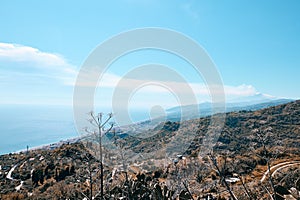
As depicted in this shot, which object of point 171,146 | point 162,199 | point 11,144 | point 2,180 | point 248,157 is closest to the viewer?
point 162,199

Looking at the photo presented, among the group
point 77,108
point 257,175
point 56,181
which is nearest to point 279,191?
point 77,108

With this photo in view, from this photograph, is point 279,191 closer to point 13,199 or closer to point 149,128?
point 13,199

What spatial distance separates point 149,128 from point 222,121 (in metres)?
25.9

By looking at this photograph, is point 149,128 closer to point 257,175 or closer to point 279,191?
point 257,175

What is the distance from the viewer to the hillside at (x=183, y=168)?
27.7 feet

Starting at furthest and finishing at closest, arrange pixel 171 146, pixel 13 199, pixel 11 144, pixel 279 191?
pixel 11 144 < pixel 171 146 < pixel 13 199 < pixel 279 191

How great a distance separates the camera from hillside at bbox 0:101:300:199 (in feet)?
27.7

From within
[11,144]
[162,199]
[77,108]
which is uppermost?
[77,108]

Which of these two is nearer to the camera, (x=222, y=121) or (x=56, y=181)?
(x=56, y=181)

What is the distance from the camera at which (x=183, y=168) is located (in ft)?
48.5

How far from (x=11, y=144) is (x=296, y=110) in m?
145

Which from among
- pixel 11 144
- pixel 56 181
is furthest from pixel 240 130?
pixel 11 144

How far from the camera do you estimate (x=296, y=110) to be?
76000 millimetres

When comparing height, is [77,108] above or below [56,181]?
above
